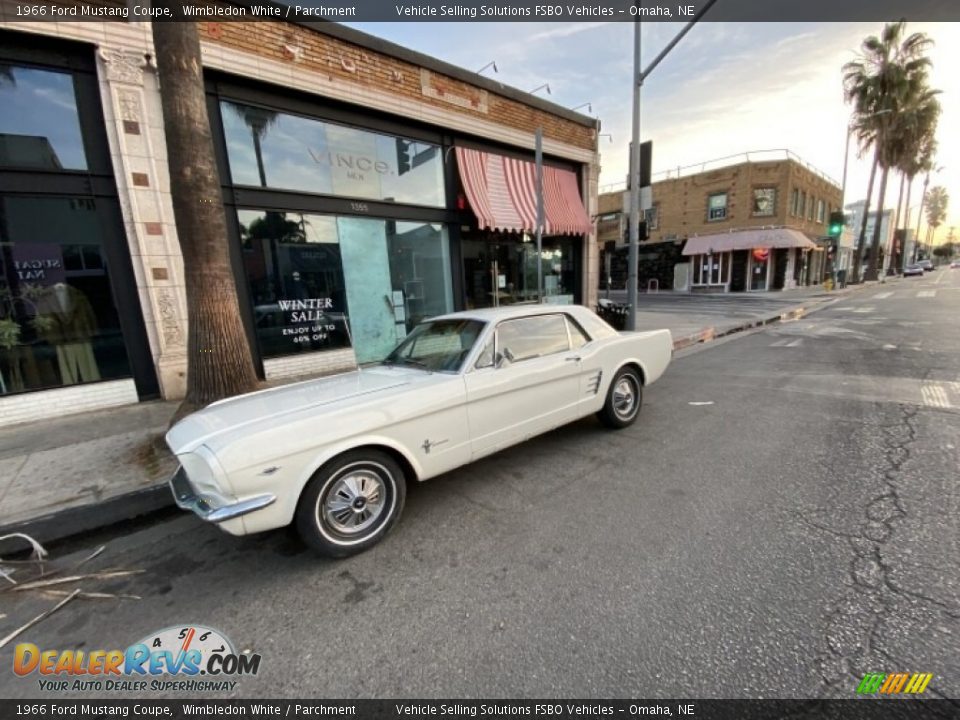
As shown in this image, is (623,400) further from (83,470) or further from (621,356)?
(83,470)

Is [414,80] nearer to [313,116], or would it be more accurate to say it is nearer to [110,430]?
[313,116]

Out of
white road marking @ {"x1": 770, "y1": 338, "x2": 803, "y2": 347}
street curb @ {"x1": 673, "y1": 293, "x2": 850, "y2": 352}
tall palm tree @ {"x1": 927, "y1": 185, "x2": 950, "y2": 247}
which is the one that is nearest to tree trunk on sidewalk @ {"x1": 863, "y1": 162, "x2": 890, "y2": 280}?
street curb @ {"x1": 673, "y1": 293, "x2": 850, "y2": 352}

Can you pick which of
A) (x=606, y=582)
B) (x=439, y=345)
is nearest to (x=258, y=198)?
(x=439, y=345)

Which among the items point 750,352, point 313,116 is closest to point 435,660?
point 313,116

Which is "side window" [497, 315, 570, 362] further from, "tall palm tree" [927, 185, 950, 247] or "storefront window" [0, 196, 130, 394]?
"tall palm tree" [927, 185, 950, 247]

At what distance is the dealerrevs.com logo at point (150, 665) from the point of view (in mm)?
1904

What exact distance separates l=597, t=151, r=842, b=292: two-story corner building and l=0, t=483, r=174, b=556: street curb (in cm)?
2293

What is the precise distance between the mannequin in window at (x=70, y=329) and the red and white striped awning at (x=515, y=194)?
6.97 meters

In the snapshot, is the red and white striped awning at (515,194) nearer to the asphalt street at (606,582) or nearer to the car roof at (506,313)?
the car roof at (506,313)

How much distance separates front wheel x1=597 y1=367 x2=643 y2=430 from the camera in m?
4.55

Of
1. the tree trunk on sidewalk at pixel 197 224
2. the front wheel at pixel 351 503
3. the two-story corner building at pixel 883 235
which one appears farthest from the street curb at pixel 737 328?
the two-story corner building at pixel 883 235

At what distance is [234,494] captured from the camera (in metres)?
2.33

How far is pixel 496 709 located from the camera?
170 cm

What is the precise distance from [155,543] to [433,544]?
212 centimetres
